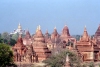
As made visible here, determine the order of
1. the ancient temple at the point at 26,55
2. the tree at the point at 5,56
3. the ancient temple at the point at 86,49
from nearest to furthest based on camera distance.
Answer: the tree at the point at 5,56 → the ancient temple at the point at 26,55 → the ancient temple at the point at 86,49

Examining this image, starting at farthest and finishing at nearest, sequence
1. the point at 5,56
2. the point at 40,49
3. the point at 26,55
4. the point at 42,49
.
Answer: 1. the point at 40,49
2. the point at 42,49
3. the point at 26,55
4. the point at 5,56

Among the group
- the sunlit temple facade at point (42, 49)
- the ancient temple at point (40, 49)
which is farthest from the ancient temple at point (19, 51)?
the ancient temple at point (40, 49)

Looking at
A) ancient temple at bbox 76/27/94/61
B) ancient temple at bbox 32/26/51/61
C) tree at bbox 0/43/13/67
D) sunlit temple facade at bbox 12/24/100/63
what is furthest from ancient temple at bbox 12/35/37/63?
ancient temple at bbox 76/27/94/61

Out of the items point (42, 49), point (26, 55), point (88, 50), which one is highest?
point (42, 49)

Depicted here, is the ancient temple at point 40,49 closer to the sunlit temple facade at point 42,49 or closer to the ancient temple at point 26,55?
the sunlit temple facade at point 42,49

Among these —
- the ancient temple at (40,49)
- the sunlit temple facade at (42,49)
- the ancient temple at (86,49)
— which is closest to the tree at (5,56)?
the sunlit temple facade at (42,49)

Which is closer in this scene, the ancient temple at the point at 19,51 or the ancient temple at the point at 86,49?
the ancient temple at the point at 19,51

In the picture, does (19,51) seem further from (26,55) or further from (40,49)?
(26,55)

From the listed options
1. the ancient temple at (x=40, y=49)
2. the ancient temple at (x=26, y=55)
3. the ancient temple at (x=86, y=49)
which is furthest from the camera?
the ancient temple at (x=86, y=49)

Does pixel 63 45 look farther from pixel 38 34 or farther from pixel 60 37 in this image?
pixel 38 34

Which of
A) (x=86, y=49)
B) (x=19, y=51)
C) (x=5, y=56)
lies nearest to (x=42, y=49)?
(x=19, y=51)

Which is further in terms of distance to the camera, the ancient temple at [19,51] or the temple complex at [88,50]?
the temple complex at [88,50]

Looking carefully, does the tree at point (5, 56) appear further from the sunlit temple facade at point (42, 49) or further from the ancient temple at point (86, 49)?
the ancient temple at point (86, 49)

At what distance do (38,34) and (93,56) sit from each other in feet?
23.3
